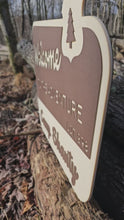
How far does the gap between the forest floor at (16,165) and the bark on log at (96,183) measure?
0.65ft

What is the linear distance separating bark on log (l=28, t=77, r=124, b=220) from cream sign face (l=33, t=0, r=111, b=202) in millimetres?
166

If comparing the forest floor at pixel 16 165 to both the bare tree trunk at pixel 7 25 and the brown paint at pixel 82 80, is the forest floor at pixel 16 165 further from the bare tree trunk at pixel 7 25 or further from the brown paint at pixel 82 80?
the bare tree trunk at pixel 7 25

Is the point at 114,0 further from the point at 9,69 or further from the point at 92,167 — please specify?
the point at 9,69

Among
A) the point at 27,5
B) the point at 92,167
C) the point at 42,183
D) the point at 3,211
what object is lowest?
the point at 3,211

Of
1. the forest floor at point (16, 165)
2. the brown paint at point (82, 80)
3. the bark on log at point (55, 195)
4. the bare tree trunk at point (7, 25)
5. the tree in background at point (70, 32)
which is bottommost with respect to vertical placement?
the forest floor at point (16, 165)

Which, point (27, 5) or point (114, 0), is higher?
point (27, 5)

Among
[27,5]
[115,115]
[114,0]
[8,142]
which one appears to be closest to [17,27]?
[27,5]

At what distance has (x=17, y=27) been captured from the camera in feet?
22.2

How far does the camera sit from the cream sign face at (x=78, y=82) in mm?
554

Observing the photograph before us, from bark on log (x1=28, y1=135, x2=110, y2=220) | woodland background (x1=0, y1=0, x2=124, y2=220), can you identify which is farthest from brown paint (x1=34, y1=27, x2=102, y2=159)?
bark on log (x1=28, y1=135, x2=110, y2=220)

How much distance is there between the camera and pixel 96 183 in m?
1.21

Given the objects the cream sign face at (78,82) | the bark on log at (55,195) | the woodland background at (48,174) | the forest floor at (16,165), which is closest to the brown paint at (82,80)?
the cream sign face at (78,82)

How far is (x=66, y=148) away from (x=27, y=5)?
573cm

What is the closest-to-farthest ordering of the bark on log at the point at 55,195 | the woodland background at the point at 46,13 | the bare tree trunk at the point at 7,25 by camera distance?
the bark on log at the point at 55,195, the woodland background at the point at 46,13, the bare tree trunk at the point at 7,25
